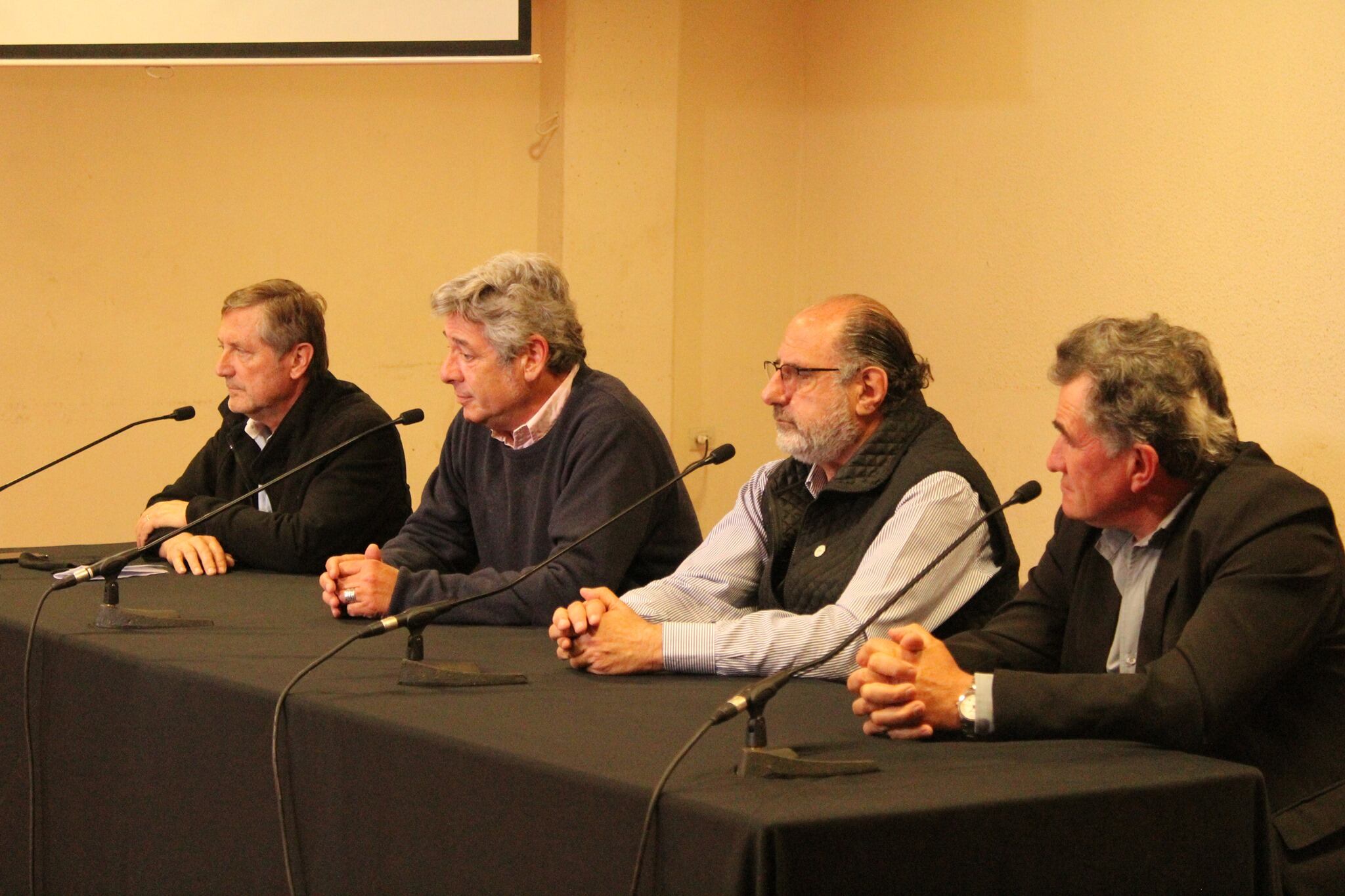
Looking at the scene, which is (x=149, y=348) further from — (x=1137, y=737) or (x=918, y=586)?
(x=1137, y=737)

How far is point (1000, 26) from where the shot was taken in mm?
4344

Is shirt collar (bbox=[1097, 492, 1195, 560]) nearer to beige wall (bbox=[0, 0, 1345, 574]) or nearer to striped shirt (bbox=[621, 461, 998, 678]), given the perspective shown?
striped shirt (bbox=[621, 461, 998, 678])

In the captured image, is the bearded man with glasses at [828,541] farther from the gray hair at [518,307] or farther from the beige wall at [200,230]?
the beige wall at [200,230]

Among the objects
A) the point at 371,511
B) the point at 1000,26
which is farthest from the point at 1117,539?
the point at 1000,26

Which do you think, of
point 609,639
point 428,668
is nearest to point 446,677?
point 428,668

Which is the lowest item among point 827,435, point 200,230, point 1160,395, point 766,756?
point 766,756

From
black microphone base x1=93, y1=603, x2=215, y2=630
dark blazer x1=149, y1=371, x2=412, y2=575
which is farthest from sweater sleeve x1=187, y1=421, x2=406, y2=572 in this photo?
black microphone base x1=93, y1=603, x2=215, y2=630

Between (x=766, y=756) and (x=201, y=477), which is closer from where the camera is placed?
(x=766, y=756)

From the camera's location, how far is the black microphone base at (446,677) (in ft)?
6.63

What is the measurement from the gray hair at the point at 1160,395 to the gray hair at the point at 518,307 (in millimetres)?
1216

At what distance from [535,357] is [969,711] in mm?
1445

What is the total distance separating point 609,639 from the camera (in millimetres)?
2123

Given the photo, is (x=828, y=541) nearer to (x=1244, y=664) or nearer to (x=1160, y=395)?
(x=1160, y=395)

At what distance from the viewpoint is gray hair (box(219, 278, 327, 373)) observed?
11.6 ft
